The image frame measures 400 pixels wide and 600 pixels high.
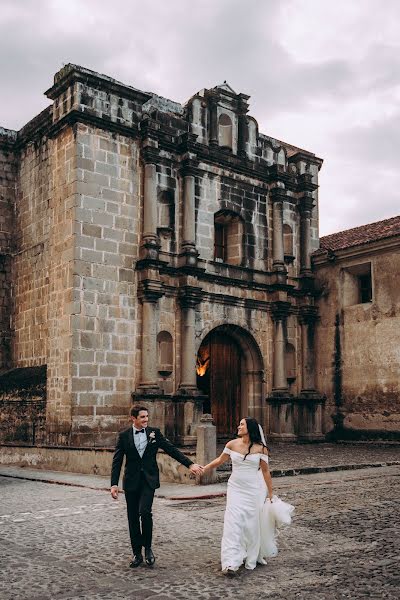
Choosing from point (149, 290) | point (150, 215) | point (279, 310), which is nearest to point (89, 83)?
point (150, 215)

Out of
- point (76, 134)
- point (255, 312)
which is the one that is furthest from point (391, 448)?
point (76, 134)

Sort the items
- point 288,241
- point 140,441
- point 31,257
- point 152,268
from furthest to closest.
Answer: point 288,241, point 31,257, point 152,268, point 140,441

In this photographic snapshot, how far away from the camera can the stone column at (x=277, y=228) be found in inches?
868

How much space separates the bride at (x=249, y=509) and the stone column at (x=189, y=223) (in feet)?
41.9

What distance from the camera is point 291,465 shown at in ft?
46.8

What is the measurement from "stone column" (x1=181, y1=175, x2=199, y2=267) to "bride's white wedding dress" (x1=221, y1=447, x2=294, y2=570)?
42.3 ft

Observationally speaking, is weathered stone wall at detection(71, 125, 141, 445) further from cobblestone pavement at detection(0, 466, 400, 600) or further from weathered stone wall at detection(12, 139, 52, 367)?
cobblestone pavement at detection(0, 466, 400, 600)

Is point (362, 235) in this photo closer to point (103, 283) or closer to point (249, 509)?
point (103, 283)

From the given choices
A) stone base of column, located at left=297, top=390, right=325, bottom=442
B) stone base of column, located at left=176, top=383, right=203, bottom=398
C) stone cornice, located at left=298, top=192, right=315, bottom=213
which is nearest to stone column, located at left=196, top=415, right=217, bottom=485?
stone base of column, located at left=176, top=383, right=203, bottom=398

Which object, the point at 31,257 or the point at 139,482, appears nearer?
the point at 139,482

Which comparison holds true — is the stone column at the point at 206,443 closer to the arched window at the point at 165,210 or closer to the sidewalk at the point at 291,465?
the sidewalk at the point at 291,465

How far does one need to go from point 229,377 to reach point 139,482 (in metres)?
15.1

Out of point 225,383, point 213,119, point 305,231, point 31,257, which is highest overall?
point 213,119


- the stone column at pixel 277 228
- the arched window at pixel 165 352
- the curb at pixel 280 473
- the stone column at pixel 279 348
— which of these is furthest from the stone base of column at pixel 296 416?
the curb at pixel 280 473
